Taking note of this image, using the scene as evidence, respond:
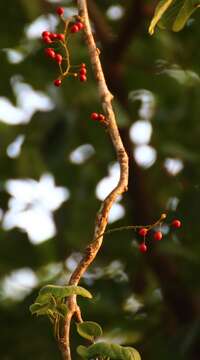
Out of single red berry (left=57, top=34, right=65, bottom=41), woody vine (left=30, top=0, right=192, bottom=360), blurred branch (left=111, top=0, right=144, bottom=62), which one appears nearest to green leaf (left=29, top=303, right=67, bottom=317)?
woody vine (left=30, top=0, right=192, bottom=360)

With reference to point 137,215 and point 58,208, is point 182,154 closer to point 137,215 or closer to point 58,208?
point 137,215

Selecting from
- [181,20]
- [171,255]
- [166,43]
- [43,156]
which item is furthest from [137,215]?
[181,20]

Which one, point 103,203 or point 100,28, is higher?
point 100,28

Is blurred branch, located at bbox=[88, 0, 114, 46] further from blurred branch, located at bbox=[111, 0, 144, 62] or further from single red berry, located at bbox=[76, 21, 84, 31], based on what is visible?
single red berry, located at bbox=[76, 21, 84, 31]

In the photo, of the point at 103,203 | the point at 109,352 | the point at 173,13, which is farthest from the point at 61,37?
the point at 109,352

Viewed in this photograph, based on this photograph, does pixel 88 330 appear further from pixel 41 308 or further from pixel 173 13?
pixel 173 13

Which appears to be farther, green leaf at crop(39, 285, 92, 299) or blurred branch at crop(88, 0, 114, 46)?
blurred branch at crop(88, 0, 114, 46)
